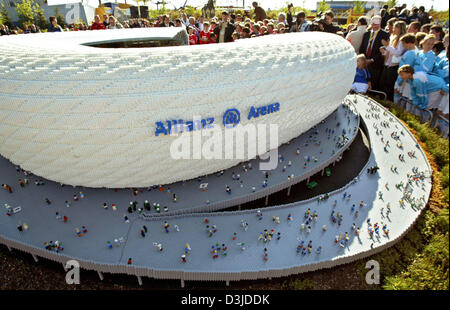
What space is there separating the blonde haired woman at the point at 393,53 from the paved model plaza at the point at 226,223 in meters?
7.22

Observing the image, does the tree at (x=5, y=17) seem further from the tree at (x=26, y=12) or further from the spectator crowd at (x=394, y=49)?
the spectator crowd at (x=394, y=49)

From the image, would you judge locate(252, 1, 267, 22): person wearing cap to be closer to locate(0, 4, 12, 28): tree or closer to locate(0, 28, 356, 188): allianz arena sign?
locate(0, 28, 356, 188): allianz arena sign

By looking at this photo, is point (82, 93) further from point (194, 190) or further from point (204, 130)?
point (194, 190)

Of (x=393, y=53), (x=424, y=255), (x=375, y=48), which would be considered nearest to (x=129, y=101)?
(x=424, y=255)

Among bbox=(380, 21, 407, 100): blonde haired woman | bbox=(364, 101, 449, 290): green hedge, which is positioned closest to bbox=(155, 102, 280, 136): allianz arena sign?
bbox=(364, 101, 449, 290): green hedge

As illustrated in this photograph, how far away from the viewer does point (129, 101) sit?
30.8ft

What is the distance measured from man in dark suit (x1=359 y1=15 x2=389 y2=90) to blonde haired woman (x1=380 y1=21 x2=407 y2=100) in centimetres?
45

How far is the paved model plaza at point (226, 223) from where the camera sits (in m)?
9.16

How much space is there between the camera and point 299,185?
1348 cm

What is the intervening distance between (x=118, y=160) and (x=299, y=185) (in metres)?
8.26

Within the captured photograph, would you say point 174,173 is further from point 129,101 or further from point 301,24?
point 301,24

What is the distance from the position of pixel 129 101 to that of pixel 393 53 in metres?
16.0
